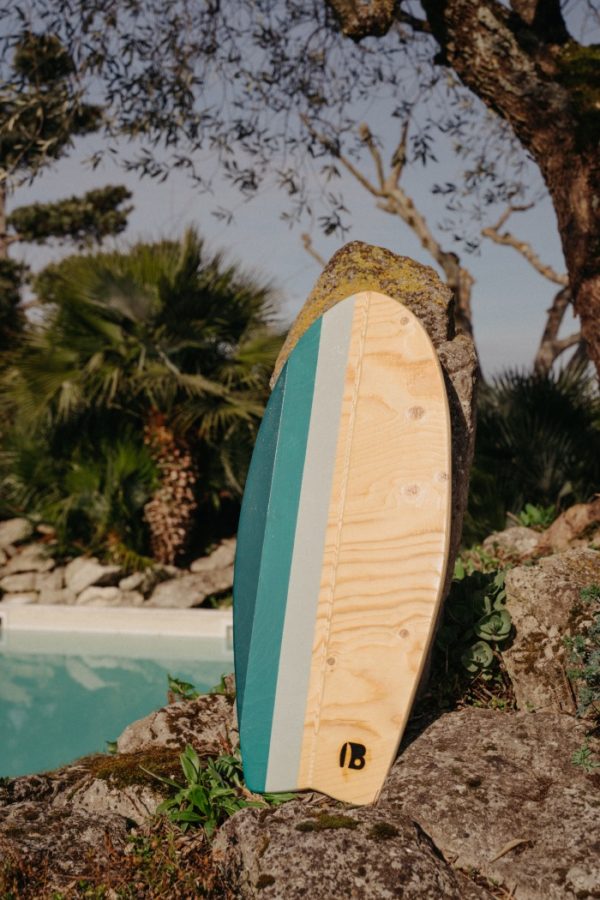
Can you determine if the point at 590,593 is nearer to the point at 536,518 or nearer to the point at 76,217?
the point at 536,518

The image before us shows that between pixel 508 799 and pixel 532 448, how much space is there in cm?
575

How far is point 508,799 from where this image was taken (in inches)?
116

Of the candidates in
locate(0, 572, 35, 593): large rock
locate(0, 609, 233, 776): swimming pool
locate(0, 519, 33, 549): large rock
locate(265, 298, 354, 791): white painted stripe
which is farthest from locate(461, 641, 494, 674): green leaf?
locate(0, 519, 33, 549): large rock

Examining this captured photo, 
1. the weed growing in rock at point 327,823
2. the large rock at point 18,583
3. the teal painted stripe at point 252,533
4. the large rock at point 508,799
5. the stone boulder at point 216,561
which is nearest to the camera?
the large rock at point 508,799

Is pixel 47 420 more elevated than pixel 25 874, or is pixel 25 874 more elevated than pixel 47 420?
pixel 47 420

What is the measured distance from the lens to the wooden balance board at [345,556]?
322 centimetres

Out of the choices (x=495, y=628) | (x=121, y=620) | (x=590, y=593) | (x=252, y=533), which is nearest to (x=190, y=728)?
(x=252, y=533)

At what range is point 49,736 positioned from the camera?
714cm

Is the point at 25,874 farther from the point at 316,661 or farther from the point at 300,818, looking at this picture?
the point at 316,661

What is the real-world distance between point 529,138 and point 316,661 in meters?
4.91

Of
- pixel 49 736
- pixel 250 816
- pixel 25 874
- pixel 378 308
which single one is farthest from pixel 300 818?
pixel 49 736

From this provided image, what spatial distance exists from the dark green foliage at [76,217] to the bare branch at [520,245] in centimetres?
1195

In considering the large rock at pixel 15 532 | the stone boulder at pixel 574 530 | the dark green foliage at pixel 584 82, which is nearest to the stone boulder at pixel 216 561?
the large rock at pixel 15 532

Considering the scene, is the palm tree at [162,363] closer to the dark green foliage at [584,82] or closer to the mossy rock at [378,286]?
the dark green foliage at [584,82]
